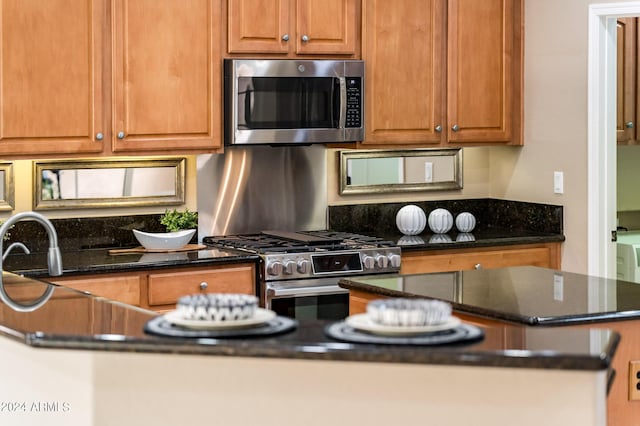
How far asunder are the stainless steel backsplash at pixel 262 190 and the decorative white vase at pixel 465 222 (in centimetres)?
75

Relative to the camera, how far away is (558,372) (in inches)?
82.2

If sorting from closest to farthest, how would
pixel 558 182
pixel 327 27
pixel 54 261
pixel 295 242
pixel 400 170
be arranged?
pixel 54 261 → pixel 295 242 → pixel 327 27 → pixel 558 182 → pixel 400 170

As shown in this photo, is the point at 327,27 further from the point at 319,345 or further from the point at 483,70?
the point at 319,345

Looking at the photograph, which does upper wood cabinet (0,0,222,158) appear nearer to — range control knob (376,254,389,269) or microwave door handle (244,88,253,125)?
microwave door handle (244,88,253,125)

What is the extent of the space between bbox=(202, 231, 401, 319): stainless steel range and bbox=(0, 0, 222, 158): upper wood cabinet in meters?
0.61

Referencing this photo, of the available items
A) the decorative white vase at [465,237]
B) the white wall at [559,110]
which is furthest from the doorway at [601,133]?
the decorative white vase at [465,237]

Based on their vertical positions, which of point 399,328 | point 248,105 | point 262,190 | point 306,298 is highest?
point 248,105

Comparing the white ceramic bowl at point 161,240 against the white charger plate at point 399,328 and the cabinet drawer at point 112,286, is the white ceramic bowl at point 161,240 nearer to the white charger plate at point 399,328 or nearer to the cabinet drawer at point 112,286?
the cabinet drawer at point 112,286

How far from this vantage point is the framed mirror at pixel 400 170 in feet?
18.8

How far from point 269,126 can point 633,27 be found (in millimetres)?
2473

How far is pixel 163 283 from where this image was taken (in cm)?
459

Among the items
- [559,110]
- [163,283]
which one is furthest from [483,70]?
[163,283]

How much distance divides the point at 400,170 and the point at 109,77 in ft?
6.06

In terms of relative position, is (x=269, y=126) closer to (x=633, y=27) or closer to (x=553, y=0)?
(x=553, y=0)
